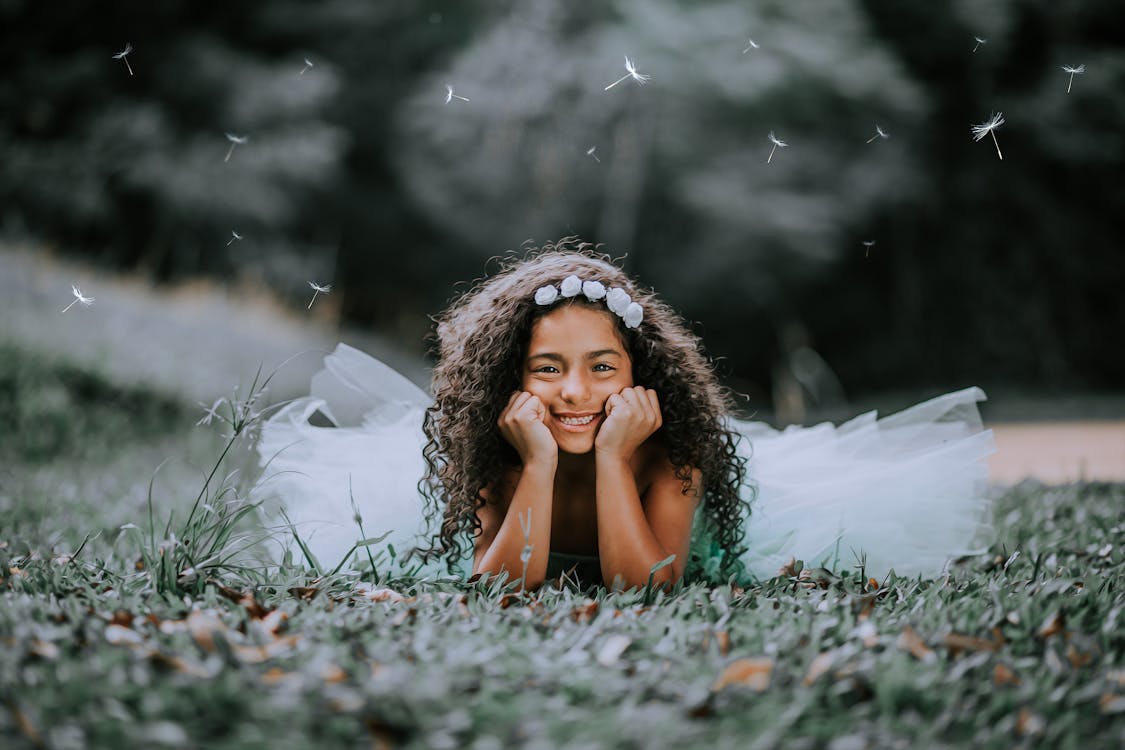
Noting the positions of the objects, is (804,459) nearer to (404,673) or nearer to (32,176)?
(404,673)

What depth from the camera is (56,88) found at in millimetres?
10484

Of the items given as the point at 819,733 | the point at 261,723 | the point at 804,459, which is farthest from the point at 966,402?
the point at 261,723

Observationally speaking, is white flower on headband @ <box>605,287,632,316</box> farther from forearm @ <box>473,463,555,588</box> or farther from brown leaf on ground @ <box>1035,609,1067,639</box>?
brown leaf on ground @ <box>1035,609,1067,639</box>

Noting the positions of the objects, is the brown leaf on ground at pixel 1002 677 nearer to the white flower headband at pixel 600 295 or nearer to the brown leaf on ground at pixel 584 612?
the brown leaf on ground at pixel 584 612

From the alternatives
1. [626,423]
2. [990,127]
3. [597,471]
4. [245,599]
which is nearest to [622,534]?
[597,471]

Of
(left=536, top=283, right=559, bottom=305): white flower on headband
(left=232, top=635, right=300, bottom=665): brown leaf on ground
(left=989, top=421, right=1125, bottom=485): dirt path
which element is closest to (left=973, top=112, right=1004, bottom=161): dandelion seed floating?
(left=536, top=283, right=559, bottom=305): white flower on headband

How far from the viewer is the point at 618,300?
269cm

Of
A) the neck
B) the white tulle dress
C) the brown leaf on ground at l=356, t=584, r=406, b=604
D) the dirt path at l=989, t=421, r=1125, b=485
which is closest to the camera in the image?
the brown leaf on ground at l=356, t=584, r=406, b=604

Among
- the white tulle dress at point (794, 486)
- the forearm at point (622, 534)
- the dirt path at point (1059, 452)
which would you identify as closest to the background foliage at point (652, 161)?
the dirt path at point (1059, 452)

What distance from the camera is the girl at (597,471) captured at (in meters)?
2.54

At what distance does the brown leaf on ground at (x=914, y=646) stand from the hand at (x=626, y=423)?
0.89 m

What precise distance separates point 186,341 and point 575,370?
5.50 m

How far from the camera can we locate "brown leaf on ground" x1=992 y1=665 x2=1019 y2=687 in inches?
68.5

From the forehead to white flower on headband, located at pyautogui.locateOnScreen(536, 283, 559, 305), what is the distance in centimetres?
4
